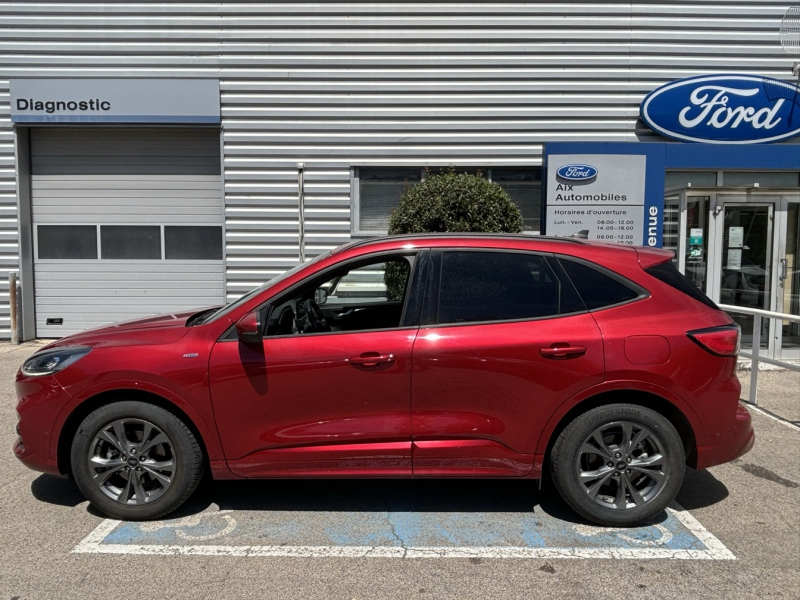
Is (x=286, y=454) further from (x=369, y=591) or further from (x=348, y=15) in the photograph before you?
(x=348, y=15)

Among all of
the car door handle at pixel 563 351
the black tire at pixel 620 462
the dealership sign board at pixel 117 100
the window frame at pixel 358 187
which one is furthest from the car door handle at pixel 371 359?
the dealership sign board at pixel 117 100

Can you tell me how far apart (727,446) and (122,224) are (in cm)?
922

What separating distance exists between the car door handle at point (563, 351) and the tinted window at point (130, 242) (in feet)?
26.5

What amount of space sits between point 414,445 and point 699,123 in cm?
776

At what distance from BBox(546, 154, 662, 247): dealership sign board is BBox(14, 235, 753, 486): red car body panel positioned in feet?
17.6

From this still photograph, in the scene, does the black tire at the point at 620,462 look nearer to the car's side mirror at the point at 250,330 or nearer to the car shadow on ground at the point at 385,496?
the car shadow on ground at the point at 385,496

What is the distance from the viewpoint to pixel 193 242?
10180mm

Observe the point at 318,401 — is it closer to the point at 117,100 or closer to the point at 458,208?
the point at 458,208

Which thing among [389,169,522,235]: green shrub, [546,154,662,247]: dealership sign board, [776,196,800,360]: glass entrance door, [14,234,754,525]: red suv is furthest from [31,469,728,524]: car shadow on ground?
[776,196,800,360]: glass entrance door

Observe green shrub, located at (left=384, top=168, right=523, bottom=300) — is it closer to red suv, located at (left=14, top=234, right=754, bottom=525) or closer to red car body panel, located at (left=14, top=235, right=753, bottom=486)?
red suv, located at (left=14, top=234, right=754, bottom=525)

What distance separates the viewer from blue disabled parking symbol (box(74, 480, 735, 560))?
356cm

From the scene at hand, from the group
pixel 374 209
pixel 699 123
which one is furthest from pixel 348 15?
pixel 699 123

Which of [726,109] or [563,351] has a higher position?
[726,109]

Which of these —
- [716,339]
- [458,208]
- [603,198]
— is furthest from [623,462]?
[603,198]
